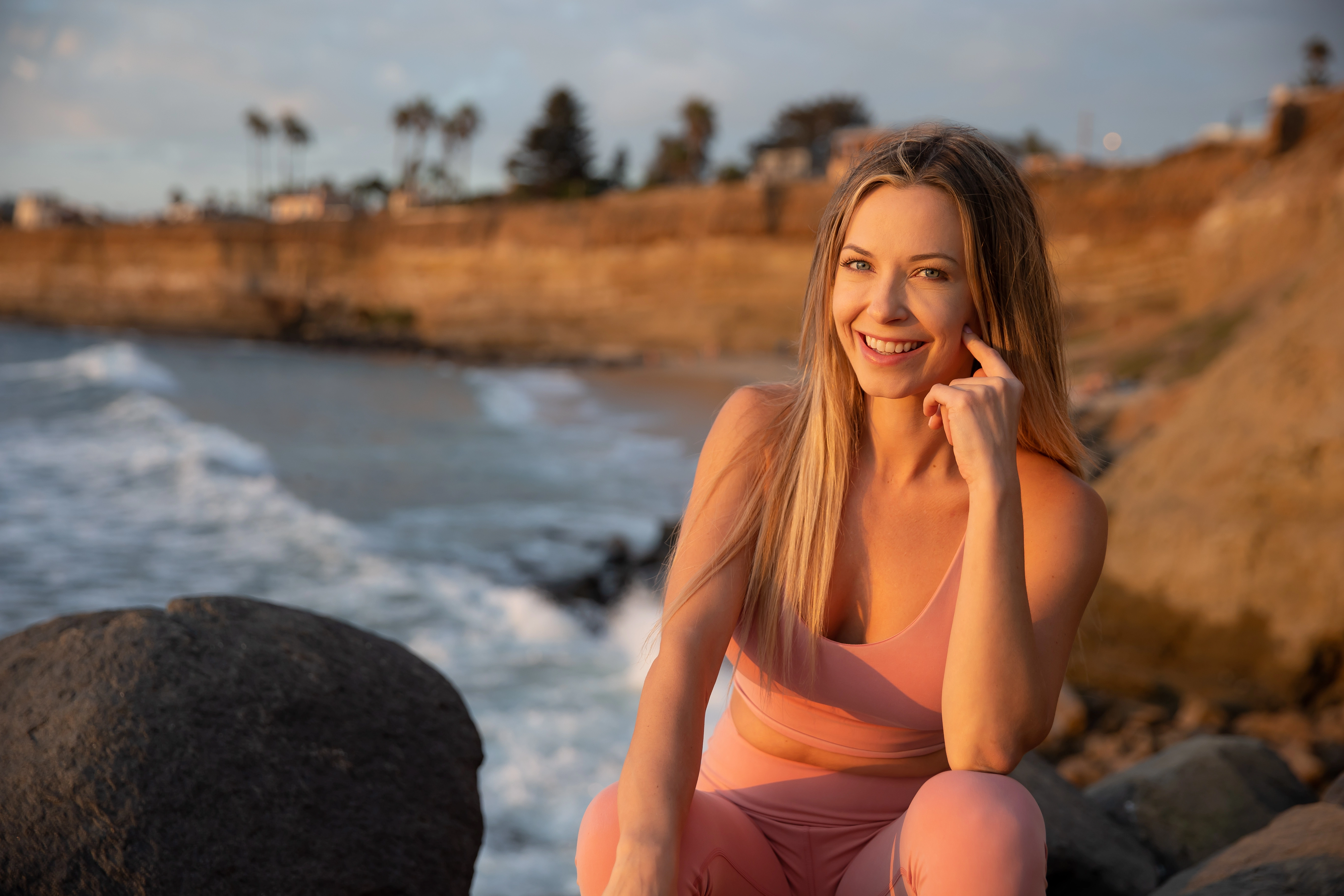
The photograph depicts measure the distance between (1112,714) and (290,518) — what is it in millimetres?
7613

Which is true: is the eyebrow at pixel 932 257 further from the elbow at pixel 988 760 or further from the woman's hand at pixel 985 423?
the elbow at pixel 988 760

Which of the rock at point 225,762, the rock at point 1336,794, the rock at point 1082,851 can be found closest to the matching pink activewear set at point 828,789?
the rock at point 225,762

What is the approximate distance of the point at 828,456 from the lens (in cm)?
174

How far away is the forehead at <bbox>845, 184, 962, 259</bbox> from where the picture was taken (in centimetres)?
159

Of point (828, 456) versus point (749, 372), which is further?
point (749, 372)

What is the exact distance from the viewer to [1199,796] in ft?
9.64

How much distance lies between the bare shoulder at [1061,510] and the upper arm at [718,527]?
1.62 feet

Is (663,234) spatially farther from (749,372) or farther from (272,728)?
(272,728)

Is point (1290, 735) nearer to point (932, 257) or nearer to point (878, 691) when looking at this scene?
point (878, 691)

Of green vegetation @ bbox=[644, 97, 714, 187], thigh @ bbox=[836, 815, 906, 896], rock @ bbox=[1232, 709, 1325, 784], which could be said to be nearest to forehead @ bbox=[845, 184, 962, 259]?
thigh @ bbox=[836, 815, 906, 896]

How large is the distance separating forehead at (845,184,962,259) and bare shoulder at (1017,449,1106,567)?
0.43 metres

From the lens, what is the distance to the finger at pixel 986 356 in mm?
1616

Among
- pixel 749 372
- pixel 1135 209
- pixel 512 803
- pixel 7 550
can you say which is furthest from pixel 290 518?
pixel 1135 209

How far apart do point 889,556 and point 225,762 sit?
158 centimetres
